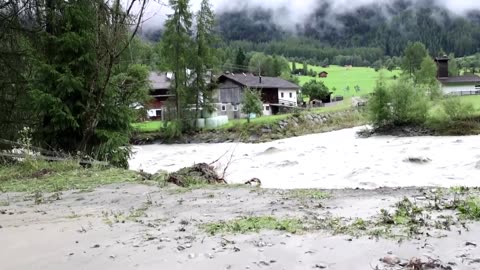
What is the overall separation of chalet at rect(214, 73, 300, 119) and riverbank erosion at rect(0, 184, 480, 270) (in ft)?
197

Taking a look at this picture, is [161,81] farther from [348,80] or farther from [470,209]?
[348,80]

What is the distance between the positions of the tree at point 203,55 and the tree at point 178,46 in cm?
100

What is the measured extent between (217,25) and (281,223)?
2050 inches

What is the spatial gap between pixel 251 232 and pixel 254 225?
27 cm

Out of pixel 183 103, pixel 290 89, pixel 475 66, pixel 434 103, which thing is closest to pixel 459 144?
pixel 434 103

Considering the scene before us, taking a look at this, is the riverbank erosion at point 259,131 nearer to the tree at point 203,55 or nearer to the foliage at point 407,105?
the tree at point 203,55

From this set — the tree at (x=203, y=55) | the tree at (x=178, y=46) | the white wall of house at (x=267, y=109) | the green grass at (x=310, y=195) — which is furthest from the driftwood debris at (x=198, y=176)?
the white wall of house at (x=267, y=109)

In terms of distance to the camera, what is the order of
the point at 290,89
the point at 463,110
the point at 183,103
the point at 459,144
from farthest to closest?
the point at 290,89 < the point at 183,103 < the point at 463,110 < the point at 459,144

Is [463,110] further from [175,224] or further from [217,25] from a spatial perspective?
[175,224]

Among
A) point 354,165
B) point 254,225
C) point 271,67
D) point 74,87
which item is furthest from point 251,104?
point 271,67

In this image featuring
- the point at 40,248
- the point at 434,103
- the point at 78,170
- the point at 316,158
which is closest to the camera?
the point at 40,248

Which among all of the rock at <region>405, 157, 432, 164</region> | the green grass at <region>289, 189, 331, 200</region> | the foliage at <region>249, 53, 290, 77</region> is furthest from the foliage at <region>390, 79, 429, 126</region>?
the foliage at <region>249, 53, 290, 77</region>

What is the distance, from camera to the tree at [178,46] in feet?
173

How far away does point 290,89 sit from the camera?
81.2 metres
